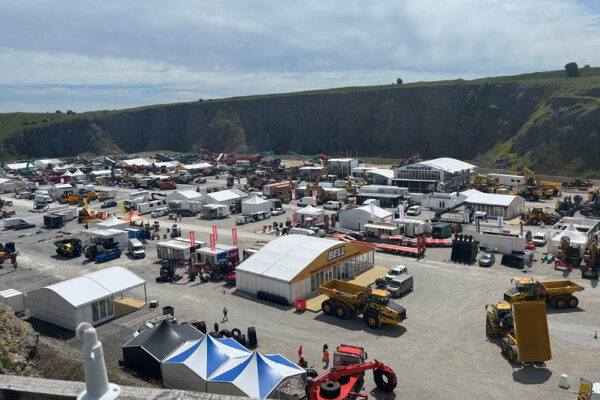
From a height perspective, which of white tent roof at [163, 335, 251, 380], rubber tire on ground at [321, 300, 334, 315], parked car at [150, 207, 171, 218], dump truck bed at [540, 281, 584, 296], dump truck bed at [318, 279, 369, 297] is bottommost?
parked car at [150, 207, 171, 218]

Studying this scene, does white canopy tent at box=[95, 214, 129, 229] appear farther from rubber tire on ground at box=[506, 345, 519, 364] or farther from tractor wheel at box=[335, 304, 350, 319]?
rubber tire on ground at box=[506, 345, 519, 364]

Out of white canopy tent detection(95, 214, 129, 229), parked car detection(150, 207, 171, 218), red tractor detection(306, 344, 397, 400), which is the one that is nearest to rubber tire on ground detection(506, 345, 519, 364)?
red tractor detection(306, 344, 397, 400)

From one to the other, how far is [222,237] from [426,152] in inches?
3209

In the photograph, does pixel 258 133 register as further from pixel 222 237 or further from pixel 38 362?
pixel 38 362

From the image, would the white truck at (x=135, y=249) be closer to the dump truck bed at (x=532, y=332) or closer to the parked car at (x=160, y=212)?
the parked car at (x=160, y=212)

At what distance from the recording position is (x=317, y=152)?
427 ft

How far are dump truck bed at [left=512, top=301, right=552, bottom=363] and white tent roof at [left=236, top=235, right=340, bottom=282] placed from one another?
12.1 meters

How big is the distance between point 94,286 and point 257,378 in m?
13.5

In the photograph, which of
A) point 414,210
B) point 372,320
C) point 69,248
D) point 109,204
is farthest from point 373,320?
point 109,204

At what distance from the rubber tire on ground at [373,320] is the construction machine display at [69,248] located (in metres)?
27.0

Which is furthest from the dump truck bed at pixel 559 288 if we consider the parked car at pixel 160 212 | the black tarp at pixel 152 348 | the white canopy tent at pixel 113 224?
the parked car at pixel 160 212

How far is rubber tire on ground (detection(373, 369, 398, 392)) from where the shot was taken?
16750 mm

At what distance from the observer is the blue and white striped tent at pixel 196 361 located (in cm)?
1636

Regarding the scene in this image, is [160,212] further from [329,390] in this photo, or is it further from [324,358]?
[329,390]
